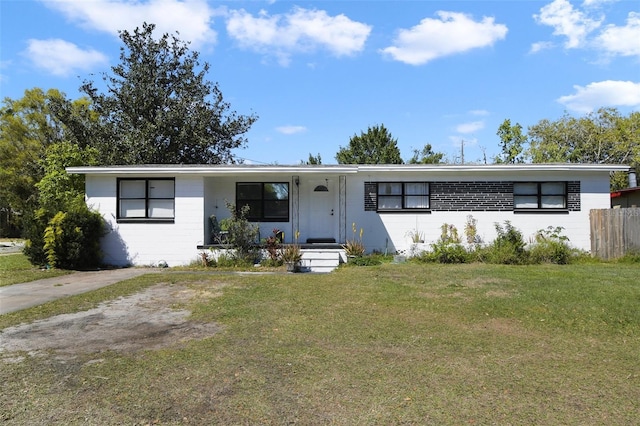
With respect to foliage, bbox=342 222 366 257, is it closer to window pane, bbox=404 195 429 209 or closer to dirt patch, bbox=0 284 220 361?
window pane, bbox=404 195 429 209

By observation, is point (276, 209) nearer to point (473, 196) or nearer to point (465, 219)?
point (465, 219)

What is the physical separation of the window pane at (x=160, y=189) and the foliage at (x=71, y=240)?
1879 millimetres

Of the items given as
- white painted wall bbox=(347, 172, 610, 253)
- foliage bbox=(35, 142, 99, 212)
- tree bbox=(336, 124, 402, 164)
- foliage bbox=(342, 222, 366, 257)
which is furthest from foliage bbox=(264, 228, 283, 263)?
tree bbox=(336, 124, 402, 164)

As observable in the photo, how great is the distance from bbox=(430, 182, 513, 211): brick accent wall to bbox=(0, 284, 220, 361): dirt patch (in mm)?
9917

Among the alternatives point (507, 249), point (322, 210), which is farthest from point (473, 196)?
point (322, 210)

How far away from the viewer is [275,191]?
14922 mm

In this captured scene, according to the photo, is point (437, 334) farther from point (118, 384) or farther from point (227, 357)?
point (118, 384)

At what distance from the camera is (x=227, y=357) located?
4816 millimetres

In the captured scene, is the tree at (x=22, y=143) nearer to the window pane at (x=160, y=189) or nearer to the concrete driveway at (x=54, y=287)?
the window pane at (x=160, y=189)

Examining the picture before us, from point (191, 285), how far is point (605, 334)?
305 inches

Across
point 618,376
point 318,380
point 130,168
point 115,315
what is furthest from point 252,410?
point 130,168

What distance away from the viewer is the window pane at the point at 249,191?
584 inches

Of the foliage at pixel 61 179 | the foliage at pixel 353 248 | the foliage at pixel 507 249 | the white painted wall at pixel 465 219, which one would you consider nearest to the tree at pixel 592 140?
the white painted wall at pixel 465 219

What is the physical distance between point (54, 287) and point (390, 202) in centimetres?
1006
